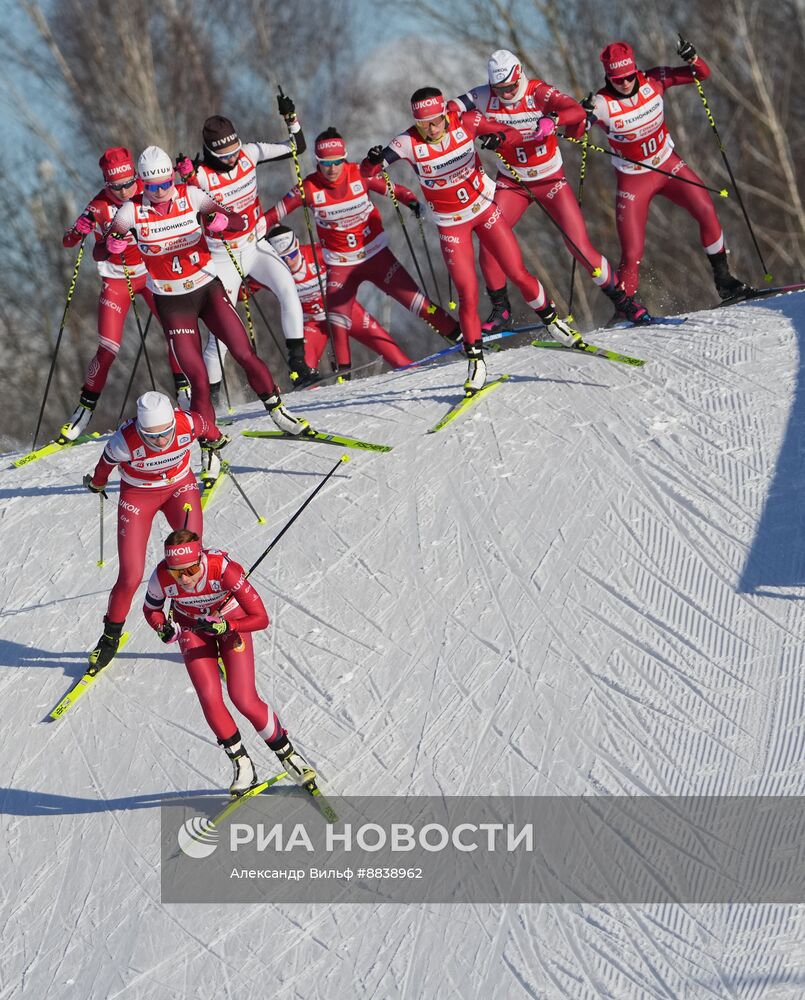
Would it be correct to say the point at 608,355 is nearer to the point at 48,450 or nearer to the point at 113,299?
the point at 113,299

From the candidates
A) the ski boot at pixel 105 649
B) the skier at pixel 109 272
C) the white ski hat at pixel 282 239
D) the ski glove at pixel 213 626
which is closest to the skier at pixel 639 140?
the white ski hat at pixel 282 239

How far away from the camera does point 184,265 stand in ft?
29.5

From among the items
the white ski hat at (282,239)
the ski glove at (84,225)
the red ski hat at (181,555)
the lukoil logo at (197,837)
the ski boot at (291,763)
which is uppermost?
the ski glove at (84,225)

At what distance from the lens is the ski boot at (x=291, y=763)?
702cm

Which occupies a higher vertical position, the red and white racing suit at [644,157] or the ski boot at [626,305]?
the red and white racing suit at [644,157]

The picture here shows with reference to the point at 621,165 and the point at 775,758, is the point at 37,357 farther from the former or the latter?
the point at 775,758

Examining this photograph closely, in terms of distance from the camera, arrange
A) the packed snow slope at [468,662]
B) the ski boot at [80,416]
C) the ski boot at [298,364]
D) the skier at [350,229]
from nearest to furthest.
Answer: the packed snow slope at [468,662]
the ski boot at [298,364]
the ski boot at [80,416]
the skier at [350,229]

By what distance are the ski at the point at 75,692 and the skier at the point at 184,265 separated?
1618mm

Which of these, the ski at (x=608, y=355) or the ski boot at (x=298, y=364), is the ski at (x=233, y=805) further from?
the ski at (x=608, y=355)

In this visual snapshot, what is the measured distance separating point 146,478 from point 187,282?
5.18 feet

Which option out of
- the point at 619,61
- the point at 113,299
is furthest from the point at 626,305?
the point at 113,299

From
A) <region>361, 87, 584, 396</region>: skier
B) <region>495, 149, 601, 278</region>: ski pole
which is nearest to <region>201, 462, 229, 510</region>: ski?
<region>361, 87, 584, 396</region>: skier

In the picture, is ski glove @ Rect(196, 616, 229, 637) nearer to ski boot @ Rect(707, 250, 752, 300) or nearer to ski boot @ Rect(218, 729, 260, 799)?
ski boot @ Rect(218, 729, 260, 799)

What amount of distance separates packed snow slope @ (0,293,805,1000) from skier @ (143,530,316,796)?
1.72 feet
